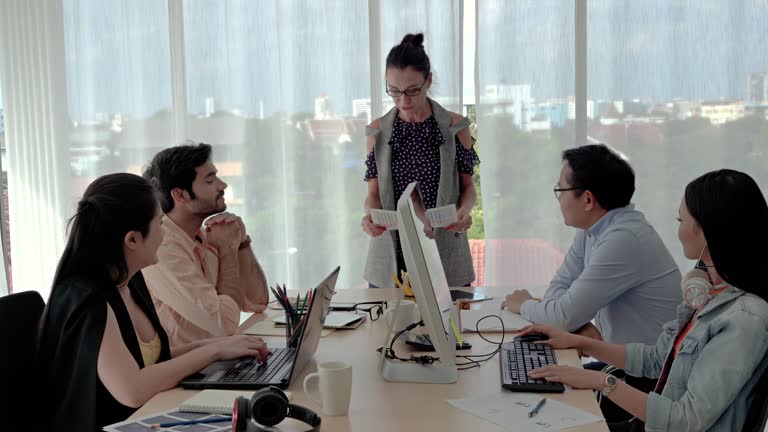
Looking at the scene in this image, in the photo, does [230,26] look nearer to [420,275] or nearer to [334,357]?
[334,357]

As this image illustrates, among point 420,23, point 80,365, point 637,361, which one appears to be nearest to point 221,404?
point 80,365

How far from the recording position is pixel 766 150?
402cm

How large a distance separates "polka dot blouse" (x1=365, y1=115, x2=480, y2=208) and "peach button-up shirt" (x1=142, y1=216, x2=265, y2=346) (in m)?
0.99

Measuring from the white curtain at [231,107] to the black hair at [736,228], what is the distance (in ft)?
8.52

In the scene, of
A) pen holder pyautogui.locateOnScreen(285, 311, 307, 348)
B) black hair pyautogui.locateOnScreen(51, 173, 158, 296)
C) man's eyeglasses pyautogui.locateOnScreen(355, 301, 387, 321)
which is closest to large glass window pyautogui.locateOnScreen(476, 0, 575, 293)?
man's eyeglasses pyautogui.locateOnScreen(355, 301, 387, 321)

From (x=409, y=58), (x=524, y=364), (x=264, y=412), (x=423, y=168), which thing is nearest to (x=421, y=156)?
(x=423, y=168)

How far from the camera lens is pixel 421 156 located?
3227mm

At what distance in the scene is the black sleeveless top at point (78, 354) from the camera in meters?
1.75

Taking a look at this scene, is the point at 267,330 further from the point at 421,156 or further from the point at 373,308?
the point at 421,156

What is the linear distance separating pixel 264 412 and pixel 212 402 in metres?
0.25

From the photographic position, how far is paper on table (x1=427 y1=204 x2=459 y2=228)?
2.81m

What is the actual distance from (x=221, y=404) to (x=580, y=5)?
3.00 m

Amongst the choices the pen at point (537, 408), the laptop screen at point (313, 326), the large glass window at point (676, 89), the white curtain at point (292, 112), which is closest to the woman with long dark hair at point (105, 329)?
the laptop screen at point (313, 326)

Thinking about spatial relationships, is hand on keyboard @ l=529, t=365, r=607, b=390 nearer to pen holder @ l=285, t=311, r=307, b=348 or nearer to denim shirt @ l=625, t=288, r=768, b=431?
denim shirt @ l=625, t=288, r=768, b=431
